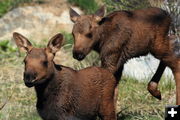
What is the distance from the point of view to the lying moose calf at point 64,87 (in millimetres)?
6820

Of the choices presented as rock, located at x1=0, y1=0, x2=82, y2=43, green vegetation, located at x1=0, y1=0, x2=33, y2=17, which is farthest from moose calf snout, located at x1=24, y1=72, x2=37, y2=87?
green vegetation, located at x1=0, y1=0, x2=33, y2=17

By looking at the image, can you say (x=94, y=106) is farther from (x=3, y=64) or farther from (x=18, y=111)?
(x=3, y=64)

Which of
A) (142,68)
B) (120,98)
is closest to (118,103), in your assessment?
(120,98)

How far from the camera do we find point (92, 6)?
531 inches

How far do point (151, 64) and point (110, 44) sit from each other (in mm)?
2475

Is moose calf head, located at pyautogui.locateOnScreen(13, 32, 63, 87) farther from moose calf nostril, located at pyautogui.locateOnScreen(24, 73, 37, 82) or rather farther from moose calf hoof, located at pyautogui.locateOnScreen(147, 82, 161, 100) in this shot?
moose calf hoof, located at pyautogui.locateOnScreen(147, 82, 161, 100)

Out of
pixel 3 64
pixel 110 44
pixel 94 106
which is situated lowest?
pixel 3 64

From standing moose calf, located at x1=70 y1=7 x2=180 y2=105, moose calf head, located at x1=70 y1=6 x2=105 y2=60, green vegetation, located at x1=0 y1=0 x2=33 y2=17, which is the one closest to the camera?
moose calf head, located at x1=70 y1=6 x2=105 y2=60

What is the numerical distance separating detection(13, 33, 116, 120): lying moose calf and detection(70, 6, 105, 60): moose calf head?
346 millimetres

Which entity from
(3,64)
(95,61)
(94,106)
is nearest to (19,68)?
(3,64)

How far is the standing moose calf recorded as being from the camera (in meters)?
7.89

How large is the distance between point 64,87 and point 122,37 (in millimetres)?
1342

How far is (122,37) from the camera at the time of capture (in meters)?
8.07

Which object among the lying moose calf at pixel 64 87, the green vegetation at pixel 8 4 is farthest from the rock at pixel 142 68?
the green vegetation at pixel 8 4
